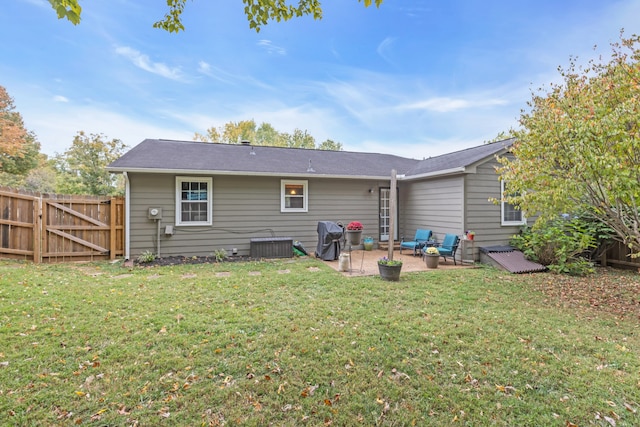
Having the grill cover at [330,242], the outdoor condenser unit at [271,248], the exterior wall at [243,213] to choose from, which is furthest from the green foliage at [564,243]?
the outdoor condenser unit at [271,248]

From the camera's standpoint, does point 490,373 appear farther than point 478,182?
No

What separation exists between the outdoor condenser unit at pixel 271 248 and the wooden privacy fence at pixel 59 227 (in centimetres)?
367

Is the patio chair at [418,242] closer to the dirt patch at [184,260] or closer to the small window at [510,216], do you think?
the small window at [510,216]

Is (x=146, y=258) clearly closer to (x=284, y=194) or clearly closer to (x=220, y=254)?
(x=220, y=254)

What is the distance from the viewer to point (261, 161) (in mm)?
9781

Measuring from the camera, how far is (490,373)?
9.04ft

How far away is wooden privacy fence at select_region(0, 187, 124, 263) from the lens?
7.13 meters

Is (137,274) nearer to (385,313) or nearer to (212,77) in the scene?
(385,313)

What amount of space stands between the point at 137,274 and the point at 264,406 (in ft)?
17.9

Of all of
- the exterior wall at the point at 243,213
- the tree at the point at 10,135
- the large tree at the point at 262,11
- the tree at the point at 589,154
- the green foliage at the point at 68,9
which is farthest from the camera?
the tree at the point at 10,135

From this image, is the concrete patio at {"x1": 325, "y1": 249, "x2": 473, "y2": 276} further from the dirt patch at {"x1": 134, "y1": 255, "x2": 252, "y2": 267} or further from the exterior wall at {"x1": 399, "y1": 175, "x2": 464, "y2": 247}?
the dirt patch at {"x1": 134, "y1": 255, "x2": 252, "y2": 267}

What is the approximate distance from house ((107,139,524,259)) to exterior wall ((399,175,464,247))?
0.10ft

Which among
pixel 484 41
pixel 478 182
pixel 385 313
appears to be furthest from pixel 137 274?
pixel 484 41

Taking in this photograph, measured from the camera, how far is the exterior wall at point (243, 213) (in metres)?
8.07
